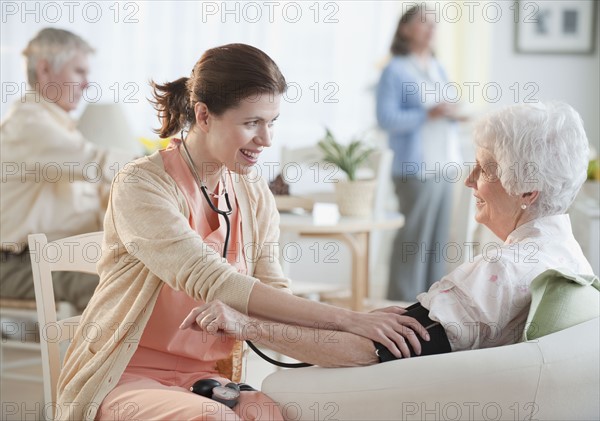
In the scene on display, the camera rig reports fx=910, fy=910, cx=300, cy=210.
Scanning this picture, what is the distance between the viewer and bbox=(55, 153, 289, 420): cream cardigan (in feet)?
5.72

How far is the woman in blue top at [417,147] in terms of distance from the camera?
15.6ft

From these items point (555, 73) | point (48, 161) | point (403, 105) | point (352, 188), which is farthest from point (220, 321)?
point (555, 73)

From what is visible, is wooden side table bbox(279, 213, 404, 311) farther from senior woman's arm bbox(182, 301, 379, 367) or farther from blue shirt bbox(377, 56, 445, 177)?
senior woman's arm bbox(182, 301, 379, 367)

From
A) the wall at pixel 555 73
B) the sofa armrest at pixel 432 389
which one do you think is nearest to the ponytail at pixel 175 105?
the sofa armrest at pixel 432 389

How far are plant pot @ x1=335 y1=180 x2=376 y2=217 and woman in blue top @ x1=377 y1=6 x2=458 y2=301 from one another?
3.19ft

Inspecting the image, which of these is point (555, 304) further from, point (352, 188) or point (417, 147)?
point (417, 147)

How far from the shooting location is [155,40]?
5.65 meters

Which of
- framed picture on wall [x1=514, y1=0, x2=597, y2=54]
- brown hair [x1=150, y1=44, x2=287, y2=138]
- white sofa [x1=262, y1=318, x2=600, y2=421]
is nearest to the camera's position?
white sofa [x1=262, y1=318, x2=600, y2=421]

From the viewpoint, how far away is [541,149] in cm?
171

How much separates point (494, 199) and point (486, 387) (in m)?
0.48

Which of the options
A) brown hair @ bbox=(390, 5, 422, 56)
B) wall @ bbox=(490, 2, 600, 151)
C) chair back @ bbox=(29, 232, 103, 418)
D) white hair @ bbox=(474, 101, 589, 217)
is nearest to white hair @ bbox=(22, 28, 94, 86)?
chair back @ bbox=(29, 232, 103, 418)

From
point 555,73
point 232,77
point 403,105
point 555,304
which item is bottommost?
point 555,304

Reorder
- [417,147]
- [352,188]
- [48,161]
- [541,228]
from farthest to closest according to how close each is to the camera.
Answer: [417,147]
[352,188]
[48,161]
[541,228]

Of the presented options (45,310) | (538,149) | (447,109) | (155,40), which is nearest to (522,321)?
A: (538,149)
